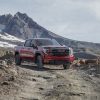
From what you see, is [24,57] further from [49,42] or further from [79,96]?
[79,96]

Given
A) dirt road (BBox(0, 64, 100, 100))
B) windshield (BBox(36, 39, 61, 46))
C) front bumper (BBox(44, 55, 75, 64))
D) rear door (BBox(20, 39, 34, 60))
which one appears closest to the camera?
dirt road (BBox(0, 64, 100, 100))

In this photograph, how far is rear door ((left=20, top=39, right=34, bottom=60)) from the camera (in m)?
24.9

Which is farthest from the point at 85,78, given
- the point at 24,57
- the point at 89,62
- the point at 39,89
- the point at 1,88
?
the point at 89,62

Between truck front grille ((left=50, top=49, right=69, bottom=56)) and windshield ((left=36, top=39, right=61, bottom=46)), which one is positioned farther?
windshield ((left=36, top=39, right=61, bottom=46))

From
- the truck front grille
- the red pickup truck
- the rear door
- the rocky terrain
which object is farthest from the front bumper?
the rocky terrain

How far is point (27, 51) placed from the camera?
25.6 m

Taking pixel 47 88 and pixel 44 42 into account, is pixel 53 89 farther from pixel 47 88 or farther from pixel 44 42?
pixel 44 42

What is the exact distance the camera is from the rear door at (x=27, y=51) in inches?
980

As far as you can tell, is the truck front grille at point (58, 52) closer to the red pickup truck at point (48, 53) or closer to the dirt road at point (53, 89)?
the red pickup truck at point (48, 53)

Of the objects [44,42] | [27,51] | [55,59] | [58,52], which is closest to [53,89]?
[55,59]

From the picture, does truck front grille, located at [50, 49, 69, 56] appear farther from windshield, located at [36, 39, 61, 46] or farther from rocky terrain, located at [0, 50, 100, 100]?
rocky terrain, located at [0, 50, 100, 100]

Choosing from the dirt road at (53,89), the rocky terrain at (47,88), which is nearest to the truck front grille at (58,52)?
the rocky terrain at (47,88)

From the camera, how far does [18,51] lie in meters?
27.3

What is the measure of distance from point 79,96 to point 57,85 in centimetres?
243
